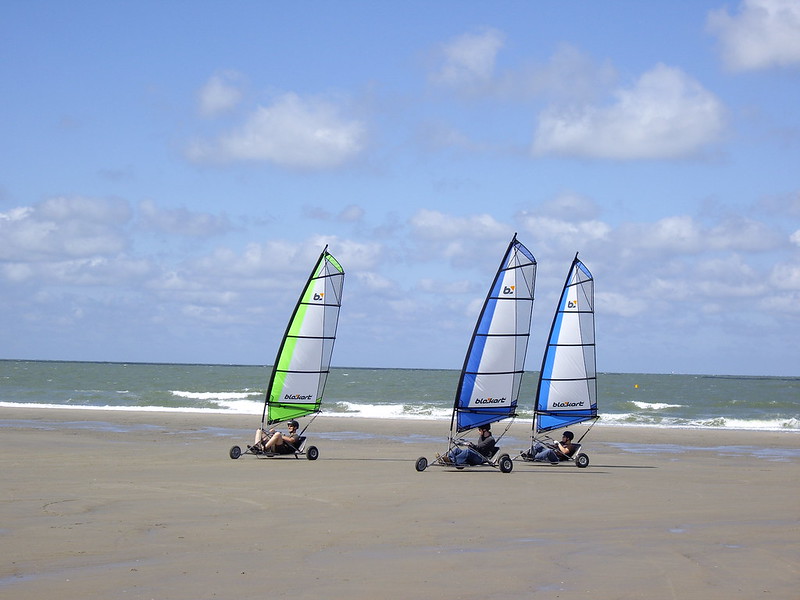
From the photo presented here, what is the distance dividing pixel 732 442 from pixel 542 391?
11505 millimetres

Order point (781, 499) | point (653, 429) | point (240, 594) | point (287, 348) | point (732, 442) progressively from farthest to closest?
point (653, 429), point (732, 442), point (287, 348), point (781, 499), point (240, 594)

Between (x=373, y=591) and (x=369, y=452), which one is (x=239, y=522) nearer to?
(x=373, y=591)

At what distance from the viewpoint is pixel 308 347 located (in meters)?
22.9

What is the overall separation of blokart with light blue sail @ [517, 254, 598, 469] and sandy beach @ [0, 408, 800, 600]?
1.44 m

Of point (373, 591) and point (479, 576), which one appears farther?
point (479, 576)

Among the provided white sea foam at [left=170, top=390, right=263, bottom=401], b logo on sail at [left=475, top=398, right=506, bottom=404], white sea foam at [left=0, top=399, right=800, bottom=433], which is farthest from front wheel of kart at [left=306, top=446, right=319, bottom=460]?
white sea foam at [left=170, top=390, right=263, bottom=401]

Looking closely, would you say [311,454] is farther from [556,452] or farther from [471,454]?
[556,452]

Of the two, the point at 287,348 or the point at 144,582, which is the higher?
the point at 287,348

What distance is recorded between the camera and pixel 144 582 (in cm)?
869

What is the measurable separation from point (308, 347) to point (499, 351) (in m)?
5.00

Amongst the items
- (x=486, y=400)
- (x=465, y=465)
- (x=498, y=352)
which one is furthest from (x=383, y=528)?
(x=498, y=352)

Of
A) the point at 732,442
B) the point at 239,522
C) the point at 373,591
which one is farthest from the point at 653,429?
the point at 373,591

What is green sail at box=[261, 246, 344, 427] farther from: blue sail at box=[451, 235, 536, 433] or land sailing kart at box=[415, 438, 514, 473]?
land sailing kart at box=[415, 438, 514, 473]

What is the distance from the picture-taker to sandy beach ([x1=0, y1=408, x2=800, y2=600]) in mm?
8812
